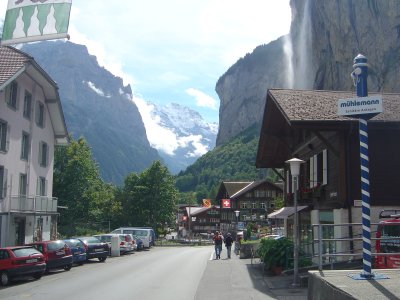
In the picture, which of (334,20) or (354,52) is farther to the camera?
(334,20)

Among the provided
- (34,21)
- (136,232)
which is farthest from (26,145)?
(34,21)

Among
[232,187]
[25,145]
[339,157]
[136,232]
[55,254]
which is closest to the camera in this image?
[339,157]

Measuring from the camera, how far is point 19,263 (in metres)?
18.3

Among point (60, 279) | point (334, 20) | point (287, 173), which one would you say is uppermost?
point (334, 20)

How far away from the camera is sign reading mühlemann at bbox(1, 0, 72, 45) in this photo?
858 cm

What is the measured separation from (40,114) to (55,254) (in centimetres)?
1594

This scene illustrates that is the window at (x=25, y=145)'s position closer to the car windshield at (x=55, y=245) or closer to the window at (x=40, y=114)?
the window at (x=40, y=114)

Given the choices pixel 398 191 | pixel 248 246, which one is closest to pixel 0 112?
pixel 248 246

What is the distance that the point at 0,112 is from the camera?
2833 cm

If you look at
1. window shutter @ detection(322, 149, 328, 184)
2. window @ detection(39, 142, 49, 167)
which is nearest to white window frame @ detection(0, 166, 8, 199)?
window @ detection(39, 142, 49, 167)

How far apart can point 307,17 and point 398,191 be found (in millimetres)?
101967

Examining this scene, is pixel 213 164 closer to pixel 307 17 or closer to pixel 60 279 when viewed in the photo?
pixel 307 17

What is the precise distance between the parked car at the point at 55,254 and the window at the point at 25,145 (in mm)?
11521

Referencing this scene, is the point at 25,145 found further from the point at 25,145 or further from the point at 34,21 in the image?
the point at 34,21
